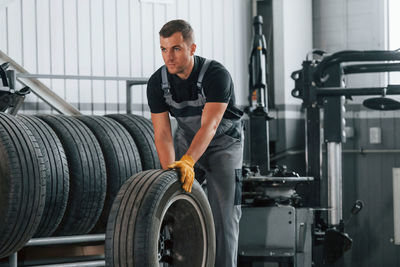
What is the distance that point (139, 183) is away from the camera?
3234 millimetres

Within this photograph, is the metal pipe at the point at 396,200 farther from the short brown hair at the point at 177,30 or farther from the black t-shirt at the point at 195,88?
the short brown hair at the point at 177,30

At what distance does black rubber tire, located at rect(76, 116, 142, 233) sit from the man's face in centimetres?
138

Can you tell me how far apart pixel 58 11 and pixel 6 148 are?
80.8 inches

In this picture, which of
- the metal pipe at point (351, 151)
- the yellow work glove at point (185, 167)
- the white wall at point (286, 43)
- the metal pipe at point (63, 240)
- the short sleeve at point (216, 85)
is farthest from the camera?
the white wall at point (286, 43)

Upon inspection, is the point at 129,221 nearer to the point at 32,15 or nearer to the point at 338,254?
the point at 338,254

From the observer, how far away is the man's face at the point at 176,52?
10.7 feet

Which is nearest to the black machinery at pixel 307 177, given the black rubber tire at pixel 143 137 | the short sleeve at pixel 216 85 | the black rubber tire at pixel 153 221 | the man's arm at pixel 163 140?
the black rubber tire at pixel 143 137

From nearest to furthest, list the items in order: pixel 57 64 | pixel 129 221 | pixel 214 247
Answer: pixel 129 221, pixel 214 247, pixel 57 64

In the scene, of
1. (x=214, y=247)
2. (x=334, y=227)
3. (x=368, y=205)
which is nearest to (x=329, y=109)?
(x=334, y=227)

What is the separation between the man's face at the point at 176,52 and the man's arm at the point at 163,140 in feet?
1.01

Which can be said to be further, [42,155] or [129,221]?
[42,155]

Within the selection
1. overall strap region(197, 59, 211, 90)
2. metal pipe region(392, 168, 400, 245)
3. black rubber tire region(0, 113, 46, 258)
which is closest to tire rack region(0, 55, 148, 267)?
black rubber tire region(0, 113, 46, 258)

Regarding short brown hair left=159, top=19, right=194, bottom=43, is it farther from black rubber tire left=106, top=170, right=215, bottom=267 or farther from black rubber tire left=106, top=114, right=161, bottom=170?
black rubber tire left=106, top=114, right=161, bottom=170

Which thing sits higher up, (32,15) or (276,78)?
(32,15)
